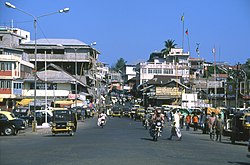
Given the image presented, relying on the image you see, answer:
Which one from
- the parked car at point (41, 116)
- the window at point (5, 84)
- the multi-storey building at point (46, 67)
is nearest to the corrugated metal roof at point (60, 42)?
the multi-storey building at point (46, 67)

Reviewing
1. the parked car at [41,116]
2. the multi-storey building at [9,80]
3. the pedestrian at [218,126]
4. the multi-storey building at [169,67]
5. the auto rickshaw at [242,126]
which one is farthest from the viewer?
the multi-storey building at [169,67]

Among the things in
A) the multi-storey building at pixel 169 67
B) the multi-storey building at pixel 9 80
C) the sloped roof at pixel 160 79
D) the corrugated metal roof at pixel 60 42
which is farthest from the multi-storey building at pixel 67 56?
the multi-storey building at pixel 9 80

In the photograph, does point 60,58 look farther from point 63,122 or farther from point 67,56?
point 63,122

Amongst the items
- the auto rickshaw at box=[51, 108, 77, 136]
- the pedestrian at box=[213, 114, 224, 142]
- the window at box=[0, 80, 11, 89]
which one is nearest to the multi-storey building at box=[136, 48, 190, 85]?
the window at box=[0, 80, 11, 89]

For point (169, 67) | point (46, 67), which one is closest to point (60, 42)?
point (46, 67)

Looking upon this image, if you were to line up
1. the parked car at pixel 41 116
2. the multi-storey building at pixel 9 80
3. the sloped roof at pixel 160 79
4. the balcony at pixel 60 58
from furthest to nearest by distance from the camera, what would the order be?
→ the sloped roof at pixel 160 79 → the balcony at pixel 60 58 → the multi-storey building at pixel 9 80 → the parked car at pixel 41 116

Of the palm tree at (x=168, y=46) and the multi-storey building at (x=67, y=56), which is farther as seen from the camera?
the palm tree at (x=168, y=46)

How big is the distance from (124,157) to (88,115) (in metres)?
68.0

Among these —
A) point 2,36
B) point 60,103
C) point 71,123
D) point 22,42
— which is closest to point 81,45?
point 22,42

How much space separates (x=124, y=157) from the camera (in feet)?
53.3

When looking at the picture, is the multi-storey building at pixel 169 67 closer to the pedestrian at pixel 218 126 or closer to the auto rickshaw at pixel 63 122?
the auto rickshaw at pixel 63 122

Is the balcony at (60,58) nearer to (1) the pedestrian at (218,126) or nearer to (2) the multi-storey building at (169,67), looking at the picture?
(2) the multi-storey building at (169,67)

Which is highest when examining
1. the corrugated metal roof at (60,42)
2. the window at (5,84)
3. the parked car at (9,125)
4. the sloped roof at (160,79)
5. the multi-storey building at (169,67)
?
the corrugated metal roof at (60,42)

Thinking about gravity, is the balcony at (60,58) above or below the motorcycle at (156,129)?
above
